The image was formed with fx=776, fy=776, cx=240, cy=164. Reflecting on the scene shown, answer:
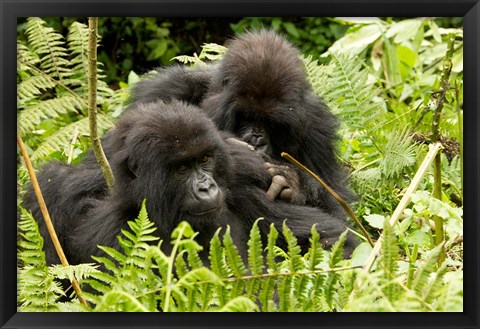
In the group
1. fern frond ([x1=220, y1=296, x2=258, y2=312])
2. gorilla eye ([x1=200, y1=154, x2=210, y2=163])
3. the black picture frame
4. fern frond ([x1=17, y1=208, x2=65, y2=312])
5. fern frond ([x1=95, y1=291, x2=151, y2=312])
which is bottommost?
fern frond ([x1=17, y1=208, x2=65, y2=312])

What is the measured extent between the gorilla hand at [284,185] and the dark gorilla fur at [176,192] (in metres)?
0.05

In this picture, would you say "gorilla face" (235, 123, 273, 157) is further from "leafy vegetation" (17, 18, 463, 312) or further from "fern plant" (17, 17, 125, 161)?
"fern plant" (17, 17, 125, 161)

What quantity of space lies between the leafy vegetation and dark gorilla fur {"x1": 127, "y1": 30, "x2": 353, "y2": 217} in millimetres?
196

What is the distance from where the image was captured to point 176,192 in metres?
3.36

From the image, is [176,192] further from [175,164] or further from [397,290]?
→ [397,290]

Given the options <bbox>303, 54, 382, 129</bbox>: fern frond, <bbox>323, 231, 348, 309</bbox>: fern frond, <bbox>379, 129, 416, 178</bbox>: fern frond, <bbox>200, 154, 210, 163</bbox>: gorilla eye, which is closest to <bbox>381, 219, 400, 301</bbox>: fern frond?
<bbox>323, 231, 348, 309</bbox>: fern frond

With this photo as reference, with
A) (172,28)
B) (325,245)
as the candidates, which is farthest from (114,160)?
(172,28)

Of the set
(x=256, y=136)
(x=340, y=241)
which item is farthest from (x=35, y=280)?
(x=256, y=136)

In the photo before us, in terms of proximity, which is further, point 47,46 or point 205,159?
point 47,46

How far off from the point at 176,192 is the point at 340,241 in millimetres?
1368

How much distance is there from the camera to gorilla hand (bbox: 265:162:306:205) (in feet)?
13.2

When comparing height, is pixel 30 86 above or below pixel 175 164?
below
